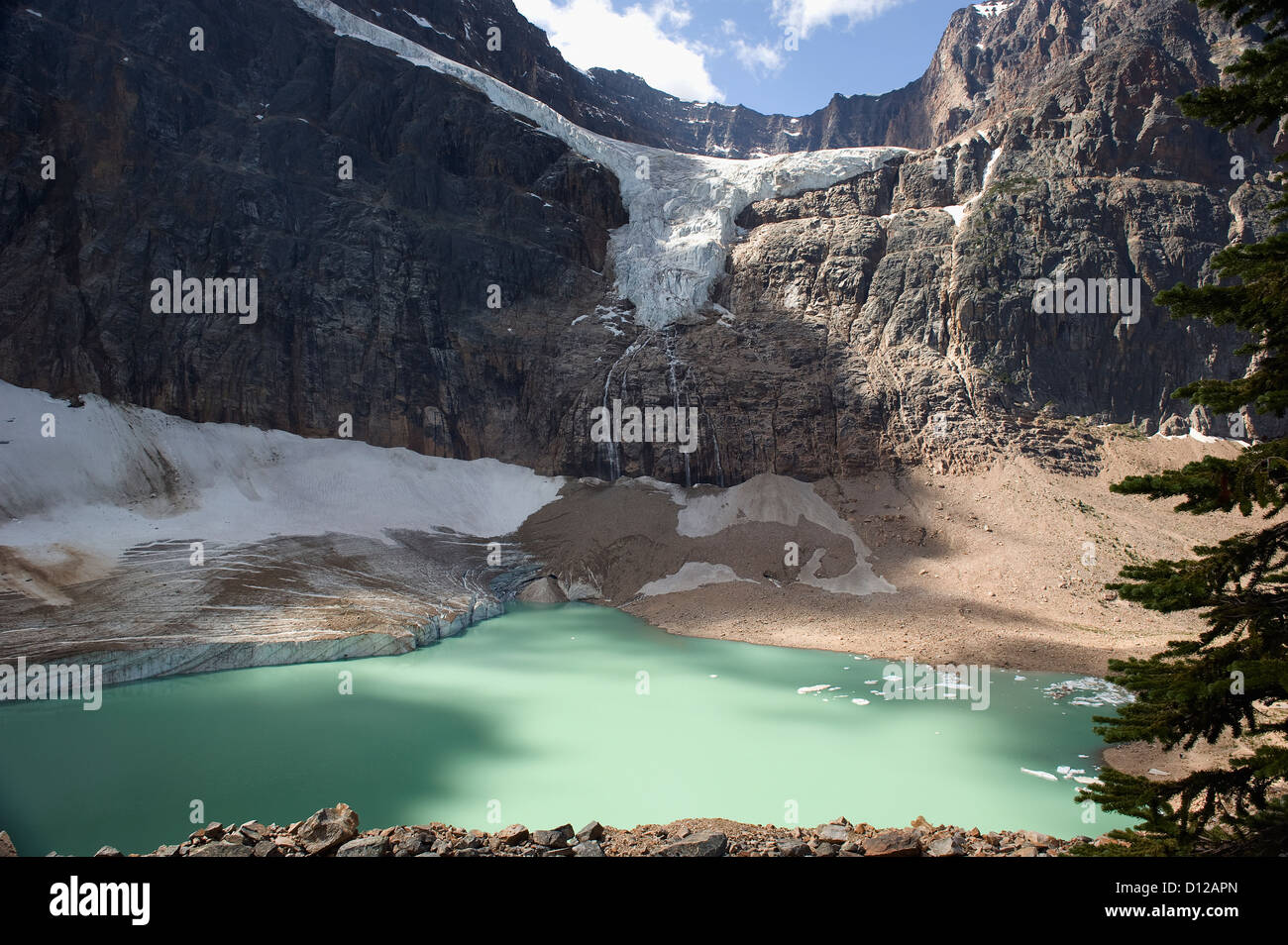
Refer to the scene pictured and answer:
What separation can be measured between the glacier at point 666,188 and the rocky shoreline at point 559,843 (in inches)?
1431

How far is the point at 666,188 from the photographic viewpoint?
4831 cm

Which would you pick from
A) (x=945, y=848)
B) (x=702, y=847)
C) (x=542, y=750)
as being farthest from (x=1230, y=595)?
(x=542, y=750)

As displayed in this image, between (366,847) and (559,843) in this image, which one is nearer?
(366,847)

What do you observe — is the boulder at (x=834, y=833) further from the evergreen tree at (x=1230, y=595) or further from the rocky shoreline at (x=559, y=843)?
the evergreen tree at (x=1230, y=595)

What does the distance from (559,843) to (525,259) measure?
39590 mm

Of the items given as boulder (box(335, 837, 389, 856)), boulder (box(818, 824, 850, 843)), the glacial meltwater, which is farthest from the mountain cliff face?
boulder (box(335, 837, 389, 856))

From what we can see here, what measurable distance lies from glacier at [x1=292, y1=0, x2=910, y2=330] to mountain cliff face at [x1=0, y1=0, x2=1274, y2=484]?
4.47 feet

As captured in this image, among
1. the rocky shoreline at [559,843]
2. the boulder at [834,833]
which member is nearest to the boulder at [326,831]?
the rocky shoreline at [559,843]

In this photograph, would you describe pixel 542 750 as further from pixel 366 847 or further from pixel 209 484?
pixel 209 484

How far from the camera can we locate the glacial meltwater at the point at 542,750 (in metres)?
10.3

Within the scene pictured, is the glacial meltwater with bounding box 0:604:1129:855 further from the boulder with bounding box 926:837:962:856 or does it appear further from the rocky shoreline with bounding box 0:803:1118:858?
the boulder with bounding box 926:837:962:856

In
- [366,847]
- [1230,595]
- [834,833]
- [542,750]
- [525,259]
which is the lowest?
[542,750]

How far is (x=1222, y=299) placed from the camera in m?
4.09
